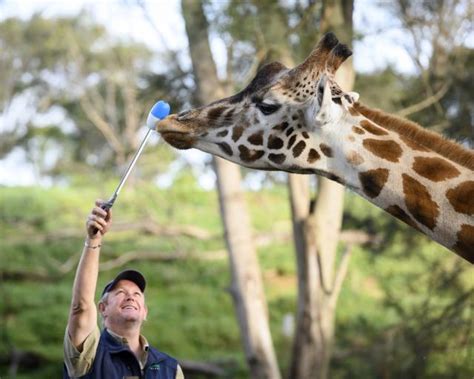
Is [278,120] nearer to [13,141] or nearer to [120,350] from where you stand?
[120,350]

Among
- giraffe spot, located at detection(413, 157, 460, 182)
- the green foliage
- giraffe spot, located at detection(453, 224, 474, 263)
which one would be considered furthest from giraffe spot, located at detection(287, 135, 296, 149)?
the green foliage

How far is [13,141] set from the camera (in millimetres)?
25203

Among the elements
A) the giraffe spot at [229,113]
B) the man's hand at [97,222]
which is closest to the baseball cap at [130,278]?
the man's hand at [97,222]

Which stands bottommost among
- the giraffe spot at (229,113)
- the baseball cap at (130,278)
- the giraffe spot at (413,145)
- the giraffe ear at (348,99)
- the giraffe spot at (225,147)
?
the baseball cap at (130,278)

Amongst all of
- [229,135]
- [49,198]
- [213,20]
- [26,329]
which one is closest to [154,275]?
[26,329]

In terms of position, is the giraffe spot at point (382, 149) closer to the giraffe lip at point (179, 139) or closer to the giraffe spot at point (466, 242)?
the giraffe spot at point (466, 242)

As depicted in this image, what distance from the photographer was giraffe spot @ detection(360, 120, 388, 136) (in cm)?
466

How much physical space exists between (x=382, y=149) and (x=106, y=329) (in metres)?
1.52

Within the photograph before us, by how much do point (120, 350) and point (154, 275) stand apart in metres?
14.6

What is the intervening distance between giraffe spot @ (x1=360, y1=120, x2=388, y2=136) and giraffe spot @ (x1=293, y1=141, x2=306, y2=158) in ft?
0.97

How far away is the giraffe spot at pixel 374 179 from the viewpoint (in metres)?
4.59

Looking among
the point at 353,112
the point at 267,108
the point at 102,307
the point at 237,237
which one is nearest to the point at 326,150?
the point at 353,112

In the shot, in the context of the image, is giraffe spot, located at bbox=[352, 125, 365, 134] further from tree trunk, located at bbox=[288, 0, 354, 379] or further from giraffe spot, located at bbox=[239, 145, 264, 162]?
tree trunk, located at bbox=[288, 0, 354, 379]

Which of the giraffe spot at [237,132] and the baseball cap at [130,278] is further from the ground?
the giraffe spot at [237,132]
